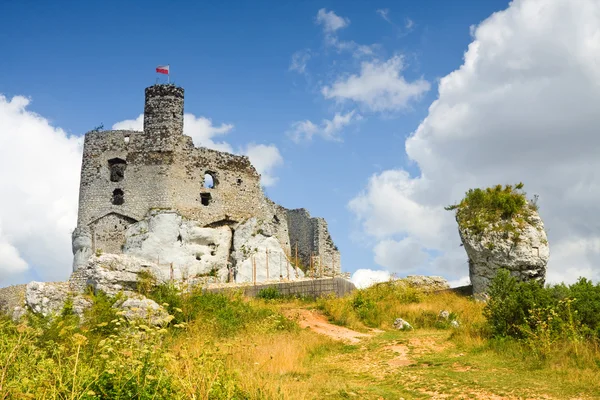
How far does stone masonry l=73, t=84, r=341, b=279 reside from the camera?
99.7 feet

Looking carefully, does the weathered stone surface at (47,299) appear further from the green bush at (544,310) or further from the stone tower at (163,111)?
the stone tower at (163,111)

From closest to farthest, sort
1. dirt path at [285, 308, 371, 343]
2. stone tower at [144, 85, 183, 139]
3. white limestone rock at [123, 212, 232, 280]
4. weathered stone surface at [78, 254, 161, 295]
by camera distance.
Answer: dirt path at [285, 308, 371, 343] < weathered stone surface at [78, 254, 161, 295] < white limestone rock at [123, 212, 232, 280] < stone tower at [144, 85, 183, 139]

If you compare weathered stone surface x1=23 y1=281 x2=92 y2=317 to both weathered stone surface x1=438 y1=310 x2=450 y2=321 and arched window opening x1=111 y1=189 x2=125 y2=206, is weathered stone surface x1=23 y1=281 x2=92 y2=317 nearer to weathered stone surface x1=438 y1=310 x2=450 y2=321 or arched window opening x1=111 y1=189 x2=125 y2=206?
weathered stone surface x1=438 y1=310 x2=450 y2=321

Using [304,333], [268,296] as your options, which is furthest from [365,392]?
[268,296]

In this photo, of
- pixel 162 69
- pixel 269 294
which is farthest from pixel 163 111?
pixel 269 294

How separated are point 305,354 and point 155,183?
67.2 feet

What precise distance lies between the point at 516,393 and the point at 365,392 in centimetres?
222

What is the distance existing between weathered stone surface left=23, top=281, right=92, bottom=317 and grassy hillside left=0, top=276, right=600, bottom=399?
31.8 inches

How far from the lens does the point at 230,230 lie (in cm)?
3253

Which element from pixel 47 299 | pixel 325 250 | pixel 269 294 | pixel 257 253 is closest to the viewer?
pixel 47 299

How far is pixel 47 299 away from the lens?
49.4 feet

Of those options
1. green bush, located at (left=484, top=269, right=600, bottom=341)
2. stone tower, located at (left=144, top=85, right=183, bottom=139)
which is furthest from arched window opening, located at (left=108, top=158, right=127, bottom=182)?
green bush, located at (left=484, top=269, right=600, bottom=341)

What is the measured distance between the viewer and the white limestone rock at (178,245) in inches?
1175

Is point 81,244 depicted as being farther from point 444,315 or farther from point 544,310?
point 544,310
